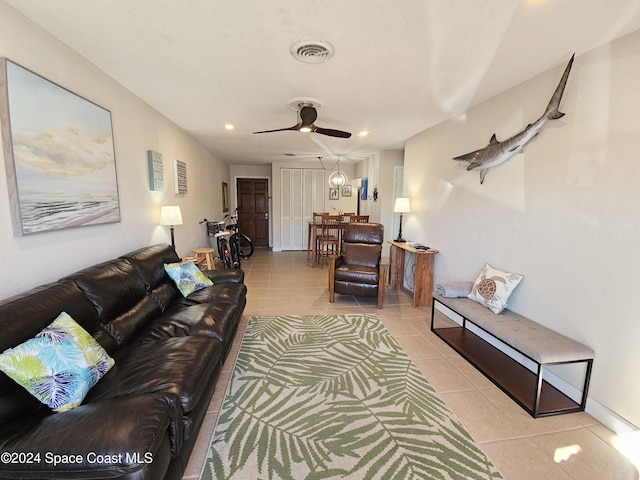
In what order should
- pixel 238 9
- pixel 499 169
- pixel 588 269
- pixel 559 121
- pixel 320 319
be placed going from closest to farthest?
1. pixel 238 9
2. pixel 588 269
3. pixel 559 121
4. pixel 499 169
5. pixel 320 319

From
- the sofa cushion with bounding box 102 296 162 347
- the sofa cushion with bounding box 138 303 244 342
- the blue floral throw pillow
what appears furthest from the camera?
the sofa cushion with bounding box 138 303 244 342

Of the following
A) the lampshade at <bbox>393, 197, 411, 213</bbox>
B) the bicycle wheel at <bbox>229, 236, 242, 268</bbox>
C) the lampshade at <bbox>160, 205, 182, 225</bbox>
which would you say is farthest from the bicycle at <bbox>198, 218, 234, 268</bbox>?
the lampshade at <bbox>393, 197, 411, 213</bbox>

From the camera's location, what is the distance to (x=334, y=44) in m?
1.90

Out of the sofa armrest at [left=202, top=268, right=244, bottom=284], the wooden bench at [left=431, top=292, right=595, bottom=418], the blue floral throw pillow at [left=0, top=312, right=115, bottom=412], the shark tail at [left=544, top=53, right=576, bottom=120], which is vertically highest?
the shark tail at [left=544, top=53, right=576, bottom=120]

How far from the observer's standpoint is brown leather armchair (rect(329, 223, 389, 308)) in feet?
12.4

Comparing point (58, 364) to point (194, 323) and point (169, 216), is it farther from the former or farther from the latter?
point (169, 216)

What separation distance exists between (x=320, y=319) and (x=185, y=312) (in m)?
1.57

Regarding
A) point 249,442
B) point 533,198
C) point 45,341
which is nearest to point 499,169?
point 533,198

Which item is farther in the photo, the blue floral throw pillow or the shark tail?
the shark tail

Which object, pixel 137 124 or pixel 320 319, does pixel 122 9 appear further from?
pixel 320 319

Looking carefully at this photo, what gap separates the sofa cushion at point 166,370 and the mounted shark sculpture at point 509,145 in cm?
283

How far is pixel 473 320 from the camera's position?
244 centimetres

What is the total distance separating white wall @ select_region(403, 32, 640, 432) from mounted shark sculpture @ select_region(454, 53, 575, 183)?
63 millimetres

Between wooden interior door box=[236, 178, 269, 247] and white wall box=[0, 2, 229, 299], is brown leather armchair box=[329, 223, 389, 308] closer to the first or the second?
white wall box=[0, 2, 229, 299]
